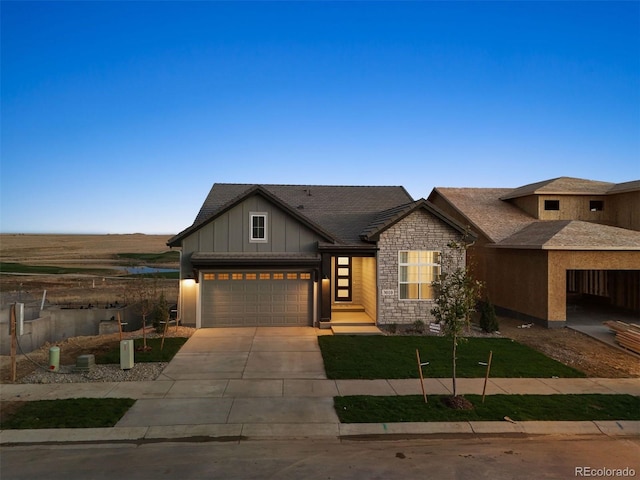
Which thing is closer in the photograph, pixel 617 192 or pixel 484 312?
pixel 484 312

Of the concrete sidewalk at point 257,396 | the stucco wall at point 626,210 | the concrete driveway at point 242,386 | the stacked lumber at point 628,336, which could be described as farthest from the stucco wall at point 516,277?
the concrete driveway at point 242,386

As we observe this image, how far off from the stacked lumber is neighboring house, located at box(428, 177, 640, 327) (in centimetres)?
237

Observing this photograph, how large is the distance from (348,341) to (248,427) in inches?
282

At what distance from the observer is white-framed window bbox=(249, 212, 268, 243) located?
16797 mm

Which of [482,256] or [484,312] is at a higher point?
[482,256]

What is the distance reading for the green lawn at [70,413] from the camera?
→ 7590 millimetres

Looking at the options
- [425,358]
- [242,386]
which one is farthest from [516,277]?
[242,386]

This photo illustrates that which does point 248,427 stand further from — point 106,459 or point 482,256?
point 482,256

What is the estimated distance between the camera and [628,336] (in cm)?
1362

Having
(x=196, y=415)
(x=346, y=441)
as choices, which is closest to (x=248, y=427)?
(x=196, y=415)

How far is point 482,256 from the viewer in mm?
22266

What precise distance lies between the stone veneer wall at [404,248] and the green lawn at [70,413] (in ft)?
34.3

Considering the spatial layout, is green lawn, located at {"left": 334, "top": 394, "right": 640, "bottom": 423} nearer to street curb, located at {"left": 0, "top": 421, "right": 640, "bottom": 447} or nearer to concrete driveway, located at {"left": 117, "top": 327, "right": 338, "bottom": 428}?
street curb, located at {"left": 0, "top": 421, "right": 640, "bottom": 447}

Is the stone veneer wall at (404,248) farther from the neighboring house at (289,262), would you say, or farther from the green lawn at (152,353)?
the green lawn at (152,353)
